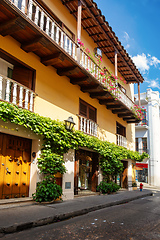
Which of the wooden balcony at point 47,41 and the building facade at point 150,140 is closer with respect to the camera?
the wooden balcony at point 47,41

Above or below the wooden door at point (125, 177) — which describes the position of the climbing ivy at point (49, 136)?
above

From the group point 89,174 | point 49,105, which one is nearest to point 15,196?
point 49,105

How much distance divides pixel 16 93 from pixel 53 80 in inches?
92.4

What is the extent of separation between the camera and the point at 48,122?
26.7 ft

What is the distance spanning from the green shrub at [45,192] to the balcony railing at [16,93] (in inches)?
107

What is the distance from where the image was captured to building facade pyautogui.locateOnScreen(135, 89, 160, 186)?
87.4ft

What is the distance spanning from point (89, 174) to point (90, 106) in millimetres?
3825

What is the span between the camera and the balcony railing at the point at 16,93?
7105 millimetres

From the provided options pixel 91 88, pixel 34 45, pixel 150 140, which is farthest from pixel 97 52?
pixel 150 140

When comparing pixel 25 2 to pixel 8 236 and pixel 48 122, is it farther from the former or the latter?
pixel 8 236

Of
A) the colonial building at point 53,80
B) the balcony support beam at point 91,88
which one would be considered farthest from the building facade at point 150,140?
the balcony support beam at point 91,88

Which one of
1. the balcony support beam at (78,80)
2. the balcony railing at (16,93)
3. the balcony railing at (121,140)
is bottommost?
the balcony railing at (121,140)

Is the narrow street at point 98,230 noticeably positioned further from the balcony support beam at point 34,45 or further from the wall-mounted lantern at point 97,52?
the wall-mounted lantern at point 97,52

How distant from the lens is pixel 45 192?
24.9 ft
